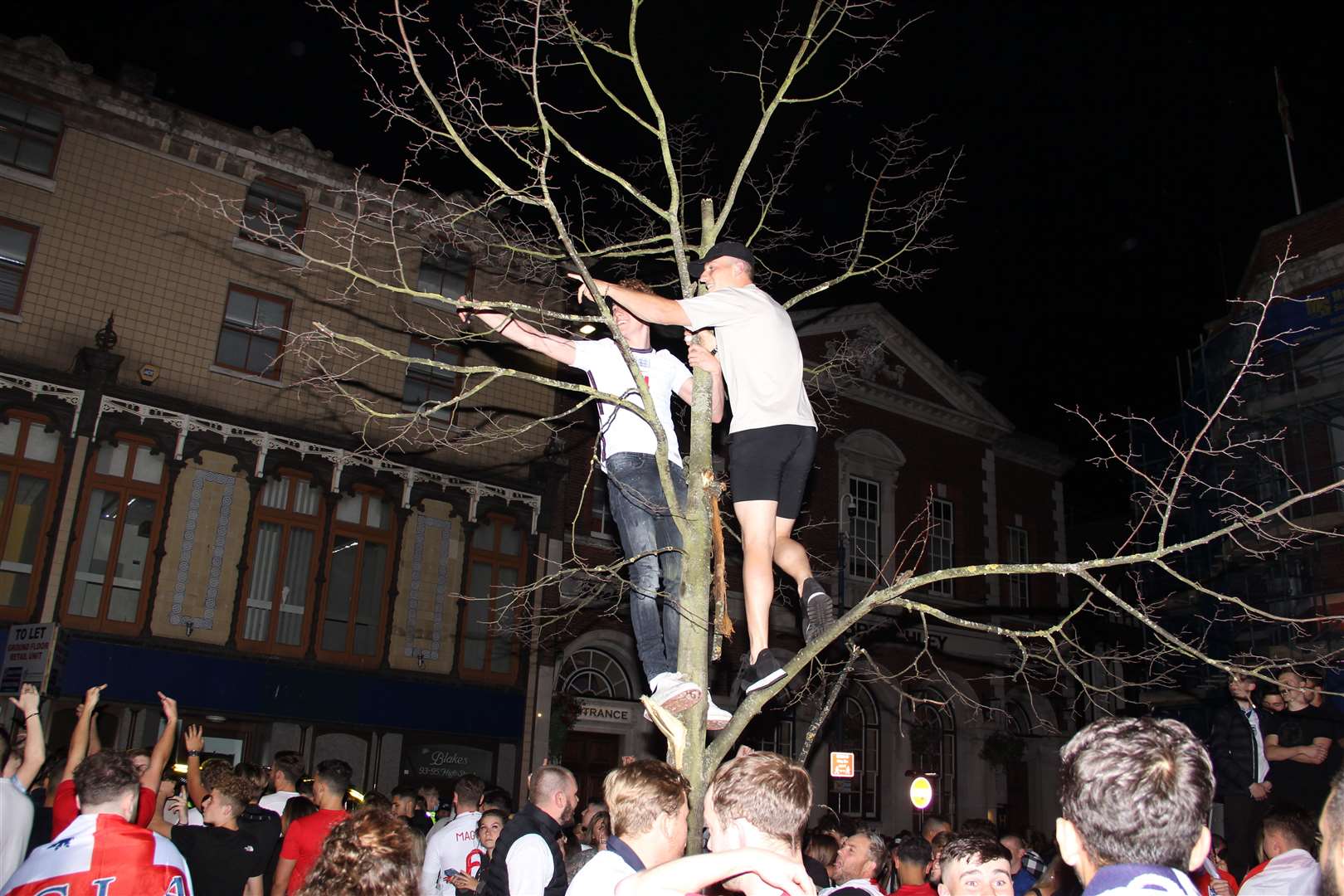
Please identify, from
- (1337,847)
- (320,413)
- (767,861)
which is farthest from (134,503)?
(1337,847)

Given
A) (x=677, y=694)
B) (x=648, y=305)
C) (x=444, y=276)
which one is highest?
(x=444, y=276)

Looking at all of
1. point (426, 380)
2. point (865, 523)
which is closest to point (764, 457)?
point (426, 380)

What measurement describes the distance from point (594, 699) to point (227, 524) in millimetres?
7758

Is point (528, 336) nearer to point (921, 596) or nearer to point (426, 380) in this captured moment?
point (426, 380)

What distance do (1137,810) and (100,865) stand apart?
4446 millimetres

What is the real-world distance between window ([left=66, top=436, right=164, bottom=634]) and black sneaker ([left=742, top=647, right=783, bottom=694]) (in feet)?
46.1

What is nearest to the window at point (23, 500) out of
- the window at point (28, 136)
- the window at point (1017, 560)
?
the window at point (28, 136)

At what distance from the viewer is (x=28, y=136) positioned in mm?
17438

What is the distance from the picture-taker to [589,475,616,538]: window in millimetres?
21781

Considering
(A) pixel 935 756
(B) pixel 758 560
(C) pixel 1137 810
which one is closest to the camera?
(C) pixel 1137 810

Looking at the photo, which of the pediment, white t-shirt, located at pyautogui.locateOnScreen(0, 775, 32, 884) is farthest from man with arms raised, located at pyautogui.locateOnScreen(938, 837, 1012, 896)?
the pediment

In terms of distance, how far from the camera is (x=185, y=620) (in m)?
17.0

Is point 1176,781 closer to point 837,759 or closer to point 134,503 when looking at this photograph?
point 134,503

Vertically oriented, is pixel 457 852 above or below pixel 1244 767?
below
